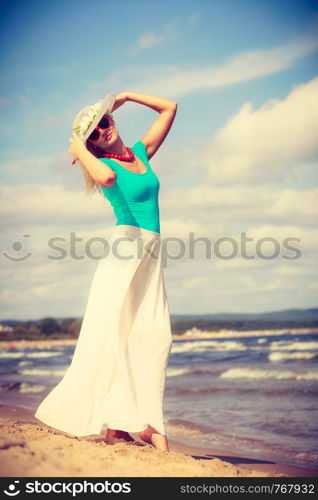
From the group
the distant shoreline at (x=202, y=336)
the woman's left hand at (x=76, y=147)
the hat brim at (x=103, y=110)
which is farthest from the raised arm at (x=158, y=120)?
the distant shoreline at (x=202, y=336)

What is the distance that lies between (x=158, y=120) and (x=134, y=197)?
2.34 feet

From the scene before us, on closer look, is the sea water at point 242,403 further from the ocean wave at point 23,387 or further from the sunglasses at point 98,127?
the sunglasses at point 98,127

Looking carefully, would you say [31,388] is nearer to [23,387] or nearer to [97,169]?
[23,387]

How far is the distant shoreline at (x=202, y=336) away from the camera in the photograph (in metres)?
31.7

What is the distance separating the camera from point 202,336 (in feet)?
107

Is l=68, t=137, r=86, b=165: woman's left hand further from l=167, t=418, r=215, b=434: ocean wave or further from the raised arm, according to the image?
l=167, t=418, r=215, b=434: ocean wave

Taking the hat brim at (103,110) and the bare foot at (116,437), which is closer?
the hat brim at (103,110)

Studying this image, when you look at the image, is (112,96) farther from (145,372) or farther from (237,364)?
(237,364)

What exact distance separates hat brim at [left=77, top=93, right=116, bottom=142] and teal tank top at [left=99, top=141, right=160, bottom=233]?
18 centimetres

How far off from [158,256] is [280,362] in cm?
1341

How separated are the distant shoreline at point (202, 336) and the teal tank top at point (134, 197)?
1094 inches

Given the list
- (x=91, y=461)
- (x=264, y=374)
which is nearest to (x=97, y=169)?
(x=91, y=461)

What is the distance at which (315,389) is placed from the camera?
10250 mm
